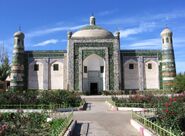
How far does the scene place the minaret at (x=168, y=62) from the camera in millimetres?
32656

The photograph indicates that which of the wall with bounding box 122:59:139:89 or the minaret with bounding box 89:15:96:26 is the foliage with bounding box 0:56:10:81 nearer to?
the minaret with bounding box 89:15:96:26

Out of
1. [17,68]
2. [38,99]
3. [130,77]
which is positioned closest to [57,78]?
[17,68]

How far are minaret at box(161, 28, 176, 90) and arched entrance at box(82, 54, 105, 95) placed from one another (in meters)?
7.64

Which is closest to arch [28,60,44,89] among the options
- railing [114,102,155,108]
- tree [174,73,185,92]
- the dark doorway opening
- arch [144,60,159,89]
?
the dark doorway opening

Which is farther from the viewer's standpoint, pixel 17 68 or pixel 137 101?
pixel 17 68

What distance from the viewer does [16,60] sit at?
3341 centimetres

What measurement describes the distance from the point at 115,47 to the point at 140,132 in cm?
2419

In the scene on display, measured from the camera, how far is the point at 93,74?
1352 inches

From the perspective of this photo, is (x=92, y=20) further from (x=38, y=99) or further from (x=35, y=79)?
(x=38, y=99)

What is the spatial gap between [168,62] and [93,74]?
9.52 metres

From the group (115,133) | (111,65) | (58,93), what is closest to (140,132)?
(115,133)

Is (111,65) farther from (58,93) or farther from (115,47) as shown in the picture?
(58,93)

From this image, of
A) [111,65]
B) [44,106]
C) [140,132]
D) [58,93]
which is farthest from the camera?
[111,65]

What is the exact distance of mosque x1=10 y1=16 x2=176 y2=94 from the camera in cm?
3244
